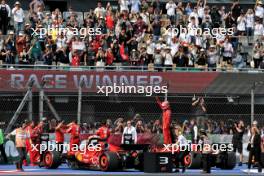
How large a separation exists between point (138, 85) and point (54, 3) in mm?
11813

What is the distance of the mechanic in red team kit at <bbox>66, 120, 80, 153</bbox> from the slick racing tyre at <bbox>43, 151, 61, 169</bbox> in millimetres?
461

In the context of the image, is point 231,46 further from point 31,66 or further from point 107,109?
point 31,66

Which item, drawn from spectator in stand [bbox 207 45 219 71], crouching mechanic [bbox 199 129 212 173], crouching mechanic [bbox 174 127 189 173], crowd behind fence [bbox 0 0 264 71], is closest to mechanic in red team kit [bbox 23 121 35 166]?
crowd behind fence [bbox 0 0 264 71]

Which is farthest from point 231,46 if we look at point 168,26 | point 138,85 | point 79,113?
point 79,113

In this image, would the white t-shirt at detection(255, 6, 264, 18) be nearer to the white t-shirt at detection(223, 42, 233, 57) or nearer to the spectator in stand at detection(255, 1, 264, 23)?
the spectator in stand at detection(255, 1, 264, 23)

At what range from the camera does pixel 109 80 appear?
33469 millimetres

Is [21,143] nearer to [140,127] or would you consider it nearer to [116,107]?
[140,127]

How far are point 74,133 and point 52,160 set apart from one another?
118 centimetres

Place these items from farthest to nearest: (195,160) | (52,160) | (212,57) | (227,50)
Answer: (227,50)
(212,57)
(195,160)
(52,160)

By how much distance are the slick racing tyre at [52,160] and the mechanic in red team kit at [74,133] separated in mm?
461

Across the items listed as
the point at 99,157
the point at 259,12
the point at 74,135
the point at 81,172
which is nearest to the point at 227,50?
the point at 259,12

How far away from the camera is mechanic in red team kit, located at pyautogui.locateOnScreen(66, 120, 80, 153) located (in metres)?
28.8

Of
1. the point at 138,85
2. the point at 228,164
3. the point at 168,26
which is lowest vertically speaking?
the point at 228,164

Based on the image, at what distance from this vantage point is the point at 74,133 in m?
29.0
